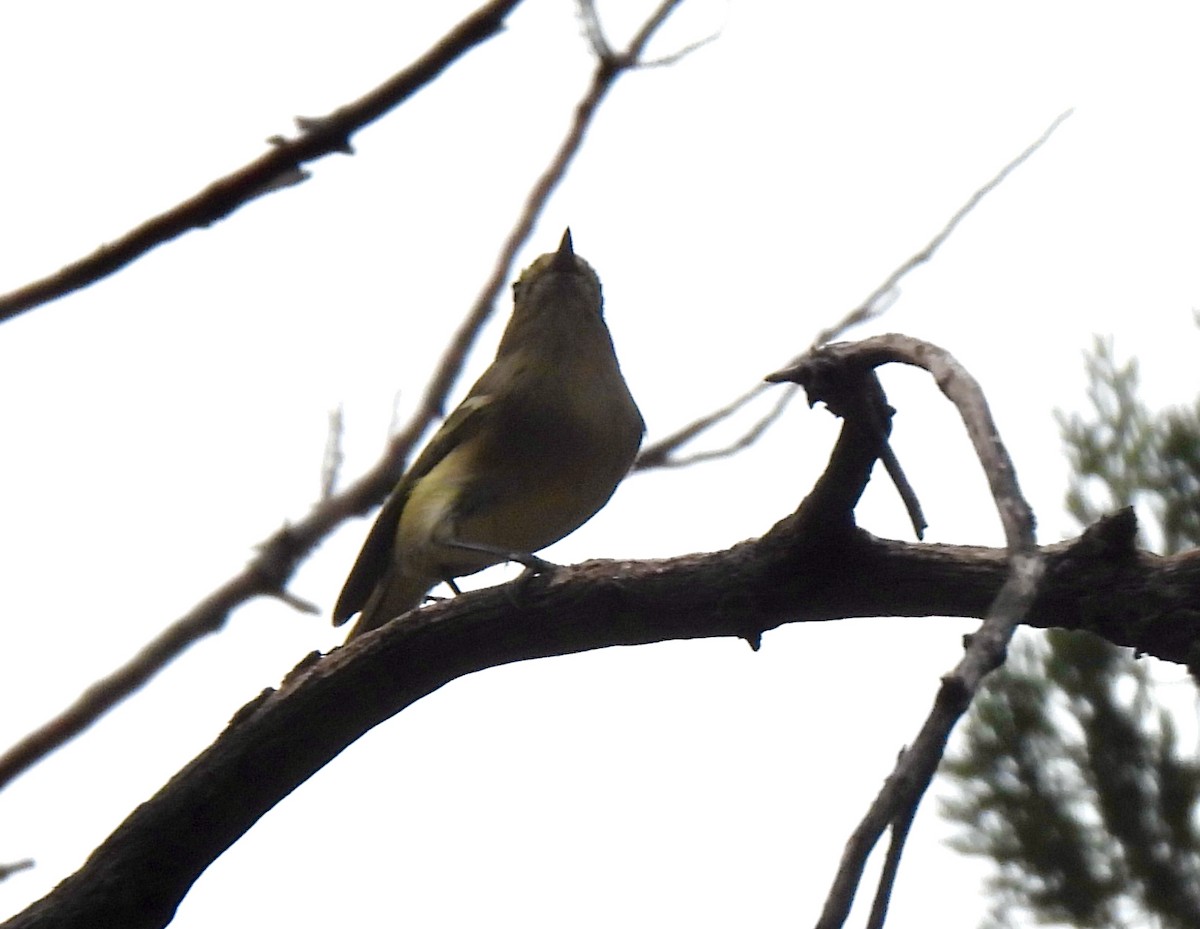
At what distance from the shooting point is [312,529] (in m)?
3.35

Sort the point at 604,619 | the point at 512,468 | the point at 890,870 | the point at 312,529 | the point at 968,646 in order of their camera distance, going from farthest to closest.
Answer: the point at 512,468 < the point at 312,529 < the point at 604,619 < the point at 968,646 < the point at 890,870

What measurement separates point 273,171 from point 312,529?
1674 millimetres

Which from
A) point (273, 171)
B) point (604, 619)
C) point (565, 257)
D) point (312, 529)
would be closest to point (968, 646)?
point (273, 171)

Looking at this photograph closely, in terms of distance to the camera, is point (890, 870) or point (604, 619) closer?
point (890, 870)

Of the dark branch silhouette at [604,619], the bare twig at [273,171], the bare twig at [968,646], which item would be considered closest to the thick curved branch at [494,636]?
the dark branch silhouette at [604,619]

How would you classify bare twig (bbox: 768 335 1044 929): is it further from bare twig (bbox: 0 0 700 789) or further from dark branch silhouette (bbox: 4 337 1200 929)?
bare twig (bbox: 0 0 700 789)

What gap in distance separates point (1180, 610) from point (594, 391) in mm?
2613

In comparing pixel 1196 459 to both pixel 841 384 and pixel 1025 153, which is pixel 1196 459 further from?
pixel 841 384

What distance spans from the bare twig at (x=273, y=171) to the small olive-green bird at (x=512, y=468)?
2.55m

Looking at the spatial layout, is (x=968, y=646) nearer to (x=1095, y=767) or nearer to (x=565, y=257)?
(x=1095, y=767)

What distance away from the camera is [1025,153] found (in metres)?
3.94

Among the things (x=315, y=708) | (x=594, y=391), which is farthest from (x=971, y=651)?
(x=594, y=391)

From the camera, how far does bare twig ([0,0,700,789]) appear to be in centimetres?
267

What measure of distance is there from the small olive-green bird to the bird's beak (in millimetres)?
216
